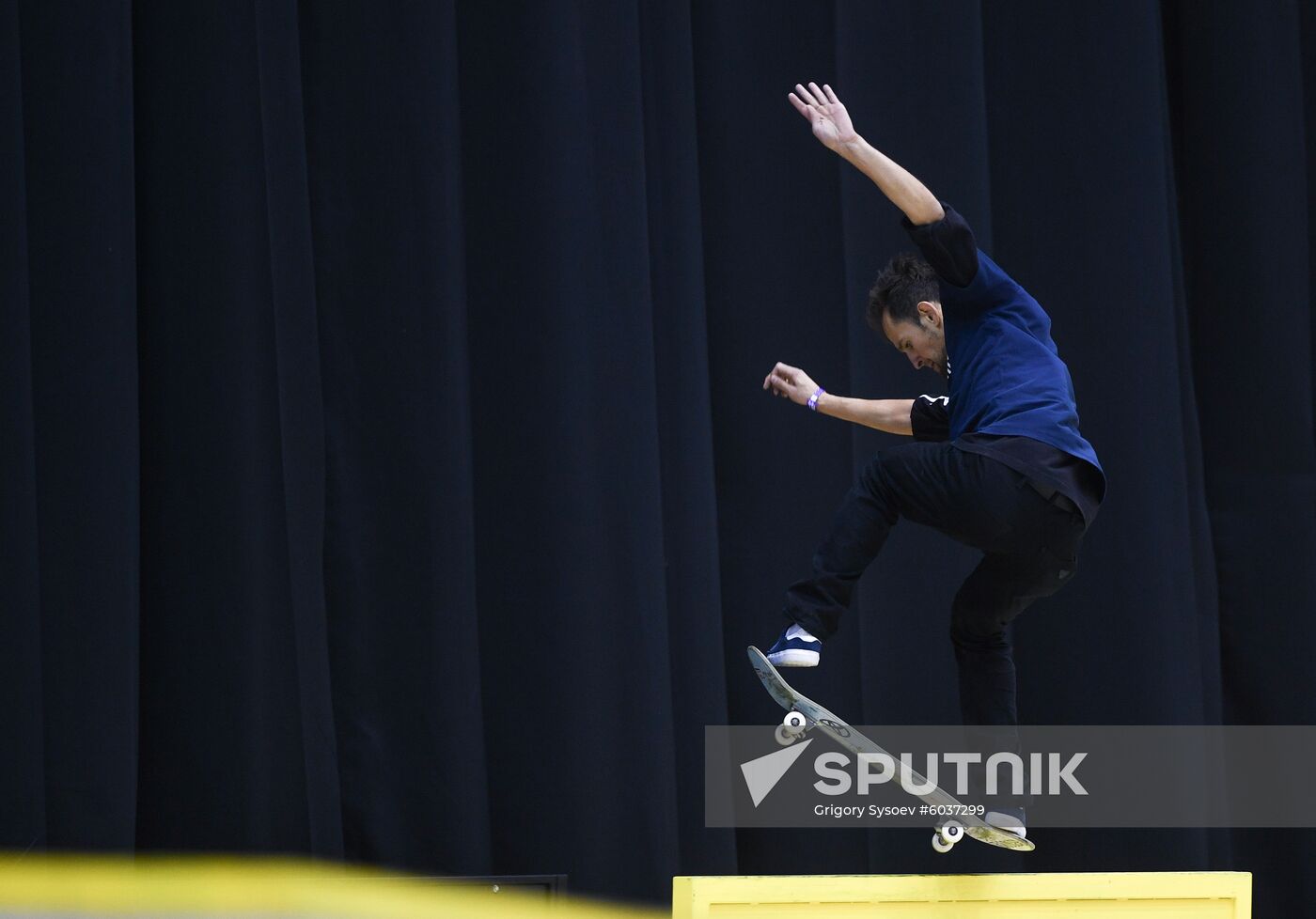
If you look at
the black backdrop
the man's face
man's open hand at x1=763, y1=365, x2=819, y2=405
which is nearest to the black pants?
the man's face

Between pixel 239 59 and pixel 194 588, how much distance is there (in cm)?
127

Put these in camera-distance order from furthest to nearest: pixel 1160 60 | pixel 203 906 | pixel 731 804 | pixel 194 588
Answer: pixel 1160 60
pixel 731 804
pixel 194 588
pixel 203 906

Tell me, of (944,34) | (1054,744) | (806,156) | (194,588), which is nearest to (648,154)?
(806,156)

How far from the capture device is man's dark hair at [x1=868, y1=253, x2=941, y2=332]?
3.02m

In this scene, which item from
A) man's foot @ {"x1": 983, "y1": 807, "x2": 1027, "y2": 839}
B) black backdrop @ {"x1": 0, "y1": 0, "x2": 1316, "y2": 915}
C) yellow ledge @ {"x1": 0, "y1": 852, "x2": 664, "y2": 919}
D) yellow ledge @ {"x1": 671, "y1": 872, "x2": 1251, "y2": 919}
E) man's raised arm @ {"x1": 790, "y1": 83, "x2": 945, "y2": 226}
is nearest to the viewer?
man's raised arm @ {"x1": 790, "y1": 83, "x2": 945, "y2": 226}

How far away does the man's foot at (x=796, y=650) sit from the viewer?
9.02 feet

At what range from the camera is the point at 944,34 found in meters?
3.96

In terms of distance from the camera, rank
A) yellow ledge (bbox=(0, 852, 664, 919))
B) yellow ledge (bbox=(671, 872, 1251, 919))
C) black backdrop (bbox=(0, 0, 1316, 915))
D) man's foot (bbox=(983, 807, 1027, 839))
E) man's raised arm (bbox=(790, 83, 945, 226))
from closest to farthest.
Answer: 1. man's raised arm (bbox=(790, 83, 945, 226))
2. yellow ledge (bbox=(671, 872, 1251, 919))
3. man's foot (bbox=(983, 807, 1027, 839))
4. yellow ledge (bbox=(0, 852, 664, 919))
5. black backdrop (bbox=(0, 0, 1316, 915))

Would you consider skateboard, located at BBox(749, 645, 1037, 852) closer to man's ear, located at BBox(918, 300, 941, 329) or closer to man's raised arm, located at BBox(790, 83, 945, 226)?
man's ear, located at BBox(918, 300, 941, 329)

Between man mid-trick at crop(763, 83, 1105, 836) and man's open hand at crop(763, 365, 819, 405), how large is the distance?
263mm

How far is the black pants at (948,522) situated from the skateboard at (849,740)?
0.54 feet

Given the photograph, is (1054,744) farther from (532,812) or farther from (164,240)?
(164,240)

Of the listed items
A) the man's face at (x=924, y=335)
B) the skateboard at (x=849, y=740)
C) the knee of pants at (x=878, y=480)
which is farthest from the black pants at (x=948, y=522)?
the man's face at (x=924, y=335)

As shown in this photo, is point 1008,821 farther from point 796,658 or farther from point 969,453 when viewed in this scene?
point 969,453
